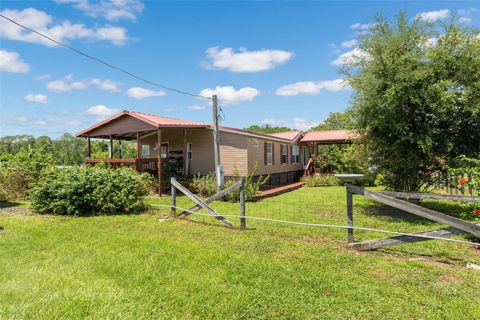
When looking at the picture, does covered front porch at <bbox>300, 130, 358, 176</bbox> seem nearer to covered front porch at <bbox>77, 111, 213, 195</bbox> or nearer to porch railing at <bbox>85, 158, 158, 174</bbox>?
covered front porch at <bbox>77, 111, 213, 195</bbox>

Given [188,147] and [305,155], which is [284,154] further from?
[188,147]

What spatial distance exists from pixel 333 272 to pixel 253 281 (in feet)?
3.84

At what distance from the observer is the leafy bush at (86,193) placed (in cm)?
831

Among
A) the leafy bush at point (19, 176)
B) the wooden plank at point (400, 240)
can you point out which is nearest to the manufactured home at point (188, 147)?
the leafy bush at point (19, 176)

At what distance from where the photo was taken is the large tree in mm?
7723

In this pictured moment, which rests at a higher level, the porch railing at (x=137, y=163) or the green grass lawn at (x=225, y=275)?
the porch railing at (x=137, y=163)

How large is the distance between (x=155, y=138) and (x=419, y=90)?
13.9 metres

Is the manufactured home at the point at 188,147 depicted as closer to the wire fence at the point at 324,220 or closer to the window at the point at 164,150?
the window at the point at 164,150

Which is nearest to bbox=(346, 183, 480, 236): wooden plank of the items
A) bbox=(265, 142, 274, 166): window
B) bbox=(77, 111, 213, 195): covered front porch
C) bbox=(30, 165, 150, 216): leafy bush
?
bbox=(30, 165, 150, 216): leafy bush

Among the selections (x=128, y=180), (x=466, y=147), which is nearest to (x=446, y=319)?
(x=466, y=147)

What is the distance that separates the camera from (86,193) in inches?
331

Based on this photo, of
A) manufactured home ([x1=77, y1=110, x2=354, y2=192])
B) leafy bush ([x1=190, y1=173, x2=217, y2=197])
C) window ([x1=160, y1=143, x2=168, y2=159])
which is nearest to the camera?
leafy bush ([x1=190, y1=173, x2=217, y2=197])

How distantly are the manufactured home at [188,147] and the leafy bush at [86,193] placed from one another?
391 cm

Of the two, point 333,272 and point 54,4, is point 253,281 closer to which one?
point 333,272
